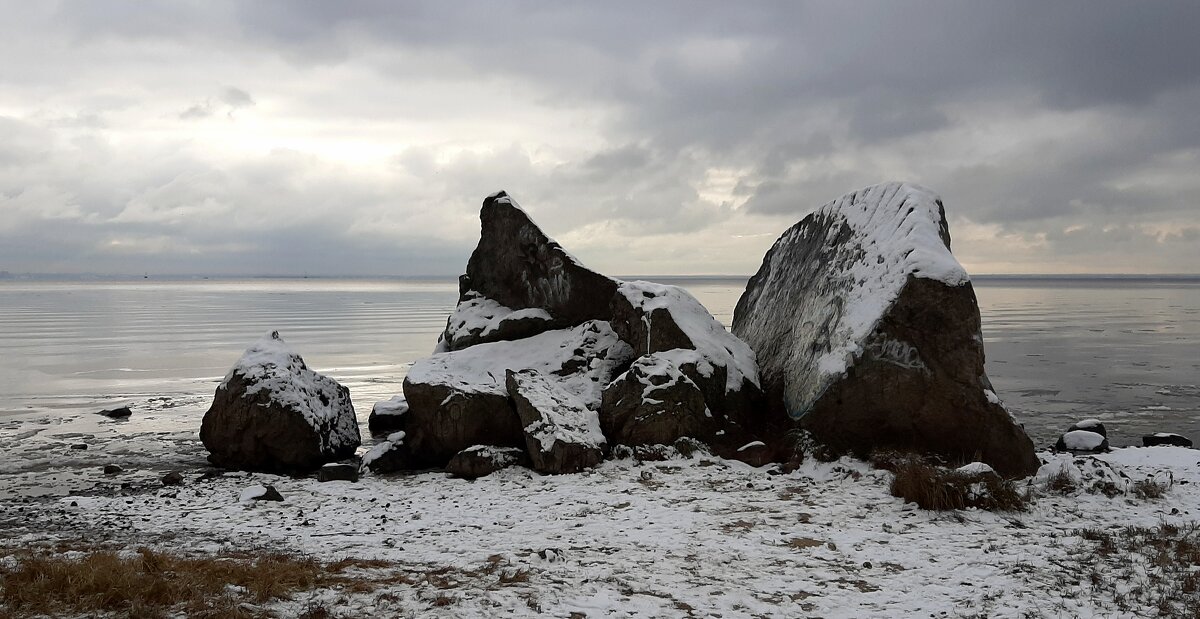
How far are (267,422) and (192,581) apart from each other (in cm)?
758

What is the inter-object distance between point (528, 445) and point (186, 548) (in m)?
5.72

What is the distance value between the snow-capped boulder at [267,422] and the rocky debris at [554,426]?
3.66 m

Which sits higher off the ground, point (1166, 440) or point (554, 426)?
point (554, 426)

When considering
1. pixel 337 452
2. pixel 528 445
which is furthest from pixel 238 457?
pixel 528 445

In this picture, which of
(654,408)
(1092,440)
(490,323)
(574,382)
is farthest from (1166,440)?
(490,323)

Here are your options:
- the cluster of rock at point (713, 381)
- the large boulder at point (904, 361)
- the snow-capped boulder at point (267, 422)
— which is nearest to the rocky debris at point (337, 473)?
the cluster of rock at point (713, 381)

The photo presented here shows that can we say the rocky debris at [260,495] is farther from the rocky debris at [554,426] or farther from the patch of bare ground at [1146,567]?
the patch of bare ground at [1146,567]

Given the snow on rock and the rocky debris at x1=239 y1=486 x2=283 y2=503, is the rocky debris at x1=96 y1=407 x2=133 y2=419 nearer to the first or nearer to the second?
the snow on rock

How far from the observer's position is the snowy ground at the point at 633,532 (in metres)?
7.62

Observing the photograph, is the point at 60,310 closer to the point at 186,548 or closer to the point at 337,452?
the point at 337,452

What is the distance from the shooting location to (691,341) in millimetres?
15922

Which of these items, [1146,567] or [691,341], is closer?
[1146,567]

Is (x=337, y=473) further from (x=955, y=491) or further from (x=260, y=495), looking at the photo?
(x=955, y=491)

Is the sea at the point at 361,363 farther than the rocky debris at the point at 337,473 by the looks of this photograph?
Yes
